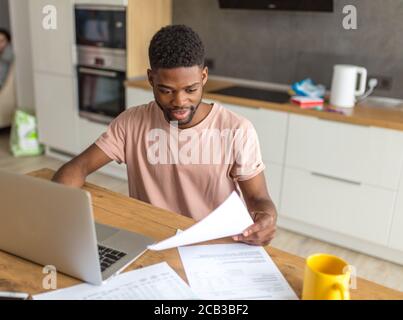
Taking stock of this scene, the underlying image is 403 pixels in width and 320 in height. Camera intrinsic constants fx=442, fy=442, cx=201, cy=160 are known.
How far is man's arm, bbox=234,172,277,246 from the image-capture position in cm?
108

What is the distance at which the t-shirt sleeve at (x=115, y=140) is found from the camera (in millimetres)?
1471

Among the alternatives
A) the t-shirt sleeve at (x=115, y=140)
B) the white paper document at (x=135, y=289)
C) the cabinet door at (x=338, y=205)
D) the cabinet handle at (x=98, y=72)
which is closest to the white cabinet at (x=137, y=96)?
the cabinet handle at (x=98, y=72)

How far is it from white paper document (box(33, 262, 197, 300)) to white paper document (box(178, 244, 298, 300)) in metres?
0.03

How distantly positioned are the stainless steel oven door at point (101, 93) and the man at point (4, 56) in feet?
4.05

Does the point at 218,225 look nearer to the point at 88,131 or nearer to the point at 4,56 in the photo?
the point at 88,131

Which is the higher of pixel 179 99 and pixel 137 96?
pixel 179 99

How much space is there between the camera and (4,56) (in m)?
4.32

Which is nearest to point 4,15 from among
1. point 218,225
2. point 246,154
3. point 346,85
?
point 346,85

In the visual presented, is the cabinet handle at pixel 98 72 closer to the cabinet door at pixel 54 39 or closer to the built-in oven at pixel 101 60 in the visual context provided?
the built-in oven at pixel 101 60

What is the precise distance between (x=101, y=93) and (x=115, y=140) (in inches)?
83.3

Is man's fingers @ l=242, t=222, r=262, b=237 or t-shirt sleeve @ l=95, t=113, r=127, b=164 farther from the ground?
t-shirt sleeve @ l=95, t=113, r=127, b=164

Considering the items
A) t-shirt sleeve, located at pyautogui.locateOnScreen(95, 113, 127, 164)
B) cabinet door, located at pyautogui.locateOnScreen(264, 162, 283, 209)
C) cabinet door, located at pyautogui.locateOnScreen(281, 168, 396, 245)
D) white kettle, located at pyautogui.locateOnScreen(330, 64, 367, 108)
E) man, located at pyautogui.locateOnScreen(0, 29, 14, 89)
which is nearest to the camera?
t-shirt sleeve, located at pyautogui.locateOnScreen(95, 113, 127, 164)

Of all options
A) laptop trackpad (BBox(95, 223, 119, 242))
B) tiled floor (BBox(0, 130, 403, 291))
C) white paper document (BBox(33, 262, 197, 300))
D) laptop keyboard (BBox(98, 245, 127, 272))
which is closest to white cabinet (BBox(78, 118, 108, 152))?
tiled floor (BBox(0, 130, 403, 291))

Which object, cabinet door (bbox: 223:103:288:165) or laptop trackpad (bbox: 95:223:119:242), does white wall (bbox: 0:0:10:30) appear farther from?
laptop trackpad (bbox: 95:223:119:242)
